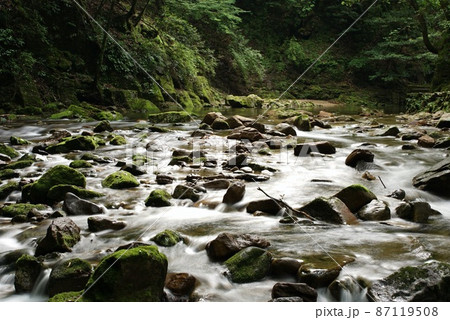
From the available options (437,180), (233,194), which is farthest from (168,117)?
(437,180)

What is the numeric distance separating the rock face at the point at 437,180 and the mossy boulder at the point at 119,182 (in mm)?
3492

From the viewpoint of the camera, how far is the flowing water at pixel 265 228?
7.85ft

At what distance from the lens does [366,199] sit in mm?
3490

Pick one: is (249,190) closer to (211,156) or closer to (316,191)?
(316,191)

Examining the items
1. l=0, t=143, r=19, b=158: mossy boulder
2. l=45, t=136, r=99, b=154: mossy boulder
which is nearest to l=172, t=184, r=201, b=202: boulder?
l=45, t=136, r=99, b=154: mossy boulder

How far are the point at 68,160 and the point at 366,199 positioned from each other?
445cm

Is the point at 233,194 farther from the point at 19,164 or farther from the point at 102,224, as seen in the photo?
the point at 19,164

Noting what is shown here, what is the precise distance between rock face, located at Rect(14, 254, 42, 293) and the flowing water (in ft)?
0.15

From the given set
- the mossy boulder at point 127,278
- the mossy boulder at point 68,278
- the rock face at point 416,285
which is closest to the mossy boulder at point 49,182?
the mossy boulder at point 68,278

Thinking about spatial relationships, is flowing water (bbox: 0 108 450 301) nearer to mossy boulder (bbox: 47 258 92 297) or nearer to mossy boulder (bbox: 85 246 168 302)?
mossy boulder (bbox: 47 258 92 297)

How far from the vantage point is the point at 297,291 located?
2057mm

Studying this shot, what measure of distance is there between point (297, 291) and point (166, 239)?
48.0 inches

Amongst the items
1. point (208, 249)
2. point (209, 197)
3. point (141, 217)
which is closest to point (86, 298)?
point (208, 249)

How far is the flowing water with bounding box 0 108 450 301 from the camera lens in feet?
7.85
